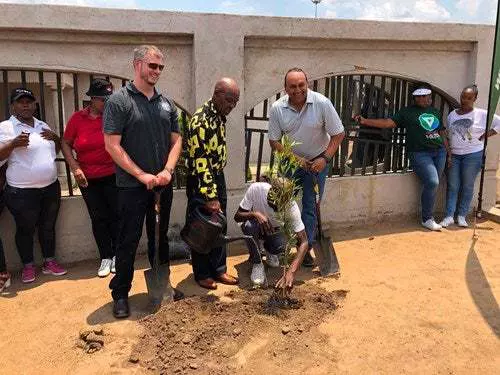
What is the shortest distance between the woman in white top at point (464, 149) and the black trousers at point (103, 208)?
3944mm

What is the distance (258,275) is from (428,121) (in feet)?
9.87

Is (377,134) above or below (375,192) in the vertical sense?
above

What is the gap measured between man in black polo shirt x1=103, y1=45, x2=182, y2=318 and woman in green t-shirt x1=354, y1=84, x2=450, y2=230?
2923 millimetres

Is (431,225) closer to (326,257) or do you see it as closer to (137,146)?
(326,257)

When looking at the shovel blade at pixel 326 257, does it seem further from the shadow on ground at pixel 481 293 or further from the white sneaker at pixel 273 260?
the shadow on ground at pixel 481 293

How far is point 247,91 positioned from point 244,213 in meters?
1.59

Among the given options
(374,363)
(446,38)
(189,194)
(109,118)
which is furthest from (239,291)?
(446,38)

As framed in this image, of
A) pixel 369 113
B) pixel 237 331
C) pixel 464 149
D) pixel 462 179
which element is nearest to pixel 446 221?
pixel 462 179

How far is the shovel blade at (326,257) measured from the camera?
4289 millimetres

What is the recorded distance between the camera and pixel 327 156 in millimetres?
4125

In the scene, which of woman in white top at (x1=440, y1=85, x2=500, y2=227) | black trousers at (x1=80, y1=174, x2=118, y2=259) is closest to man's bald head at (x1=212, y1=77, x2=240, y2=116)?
black trousers at (x1=80, y1=174, x2=118, y2=259)

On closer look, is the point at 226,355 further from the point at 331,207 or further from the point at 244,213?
the point at 331,207

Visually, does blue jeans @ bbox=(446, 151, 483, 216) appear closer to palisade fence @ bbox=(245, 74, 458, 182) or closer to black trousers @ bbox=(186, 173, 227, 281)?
palisade fence @ bbox=(245, 74, 458, 182)

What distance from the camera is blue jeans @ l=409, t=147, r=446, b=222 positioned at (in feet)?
18.3
